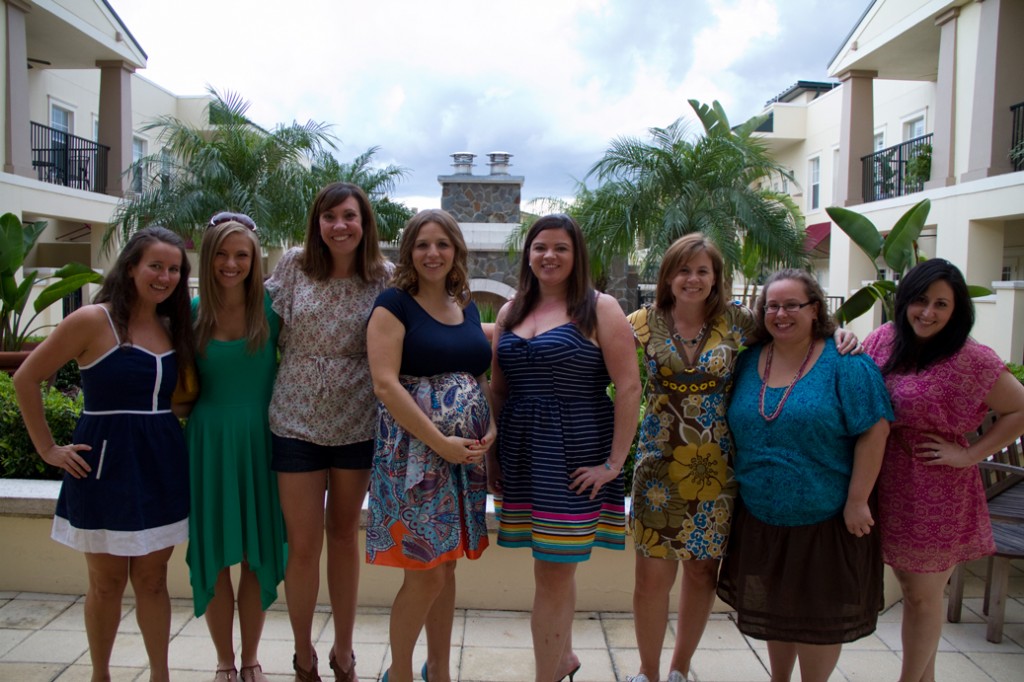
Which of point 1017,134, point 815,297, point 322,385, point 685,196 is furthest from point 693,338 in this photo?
point 1017,134

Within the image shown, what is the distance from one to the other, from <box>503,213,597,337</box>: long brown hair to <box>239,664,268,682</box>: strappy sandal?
1.76 m

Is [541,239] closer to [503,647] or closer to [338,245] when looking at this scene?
[338,245]

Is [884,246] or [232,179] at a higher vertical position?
[232,179]

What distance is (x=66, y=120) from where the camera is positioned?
18.2 m

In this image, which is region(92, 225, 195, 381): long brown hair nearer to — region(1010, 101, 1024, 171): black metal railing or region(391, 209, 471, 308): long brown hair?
region(391, 209, 471, 308): long brown hair

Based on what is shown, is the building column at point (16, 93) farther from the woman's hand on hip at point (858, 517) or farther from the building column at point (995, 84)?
the building column at point (995, 84)

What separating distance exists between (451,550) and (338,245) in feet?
4.07

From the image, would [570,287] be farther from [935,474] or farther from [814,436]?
[935,474]

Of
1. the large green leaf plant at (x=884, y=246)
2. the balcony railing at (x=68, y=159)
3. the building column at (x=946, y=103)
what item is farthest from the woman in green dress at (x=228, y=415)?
the balcony railing at (x=68, y=159)

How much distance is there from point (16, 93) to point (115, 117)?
10.9ft

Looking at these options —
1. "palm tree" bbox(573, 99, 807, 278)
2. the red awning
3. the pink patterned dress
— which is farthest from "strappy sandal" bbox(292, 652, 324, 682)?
the red awning

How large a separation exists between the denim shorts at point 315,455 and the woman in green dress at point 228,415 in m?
0.11

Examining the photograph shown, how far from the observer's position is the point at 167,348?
277 cm

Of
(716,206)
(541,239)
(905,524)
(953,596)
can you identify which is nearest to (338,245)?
(541,239)
